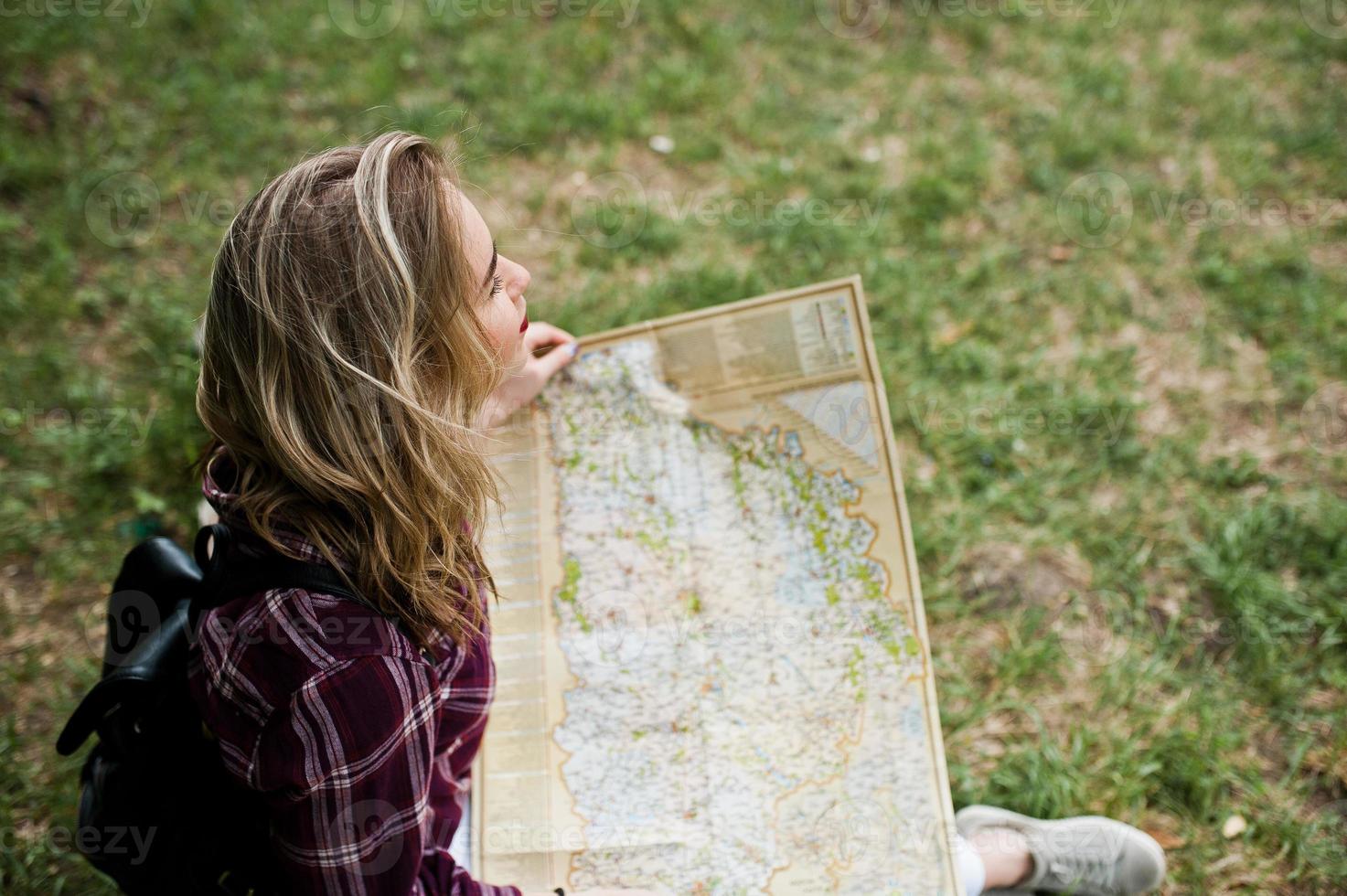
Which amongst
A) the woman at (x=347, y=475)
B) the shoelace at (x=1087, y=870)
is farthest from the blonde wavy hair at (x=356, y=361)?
the shoelace at (x=1087, y=870)

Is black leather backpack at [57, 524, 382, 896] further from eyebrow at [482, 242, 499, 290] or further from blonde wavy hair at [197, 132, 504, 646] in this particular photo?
eyebrow at [482, 242, 499, 290]

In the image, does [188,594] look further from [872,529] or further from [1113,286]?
[1113,286]

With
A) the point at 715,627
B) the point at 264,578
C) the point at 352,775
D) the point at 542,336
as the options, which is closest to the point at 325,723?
the point at 352,775

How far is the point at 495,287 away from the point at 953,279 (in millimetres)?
1820

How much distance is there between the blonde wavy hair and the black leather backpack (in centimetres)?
8

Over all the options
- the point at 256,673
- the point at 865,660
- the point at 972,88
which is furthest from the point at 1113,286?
the point at 256,673

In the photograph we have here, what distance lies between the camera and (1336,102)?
3.19m

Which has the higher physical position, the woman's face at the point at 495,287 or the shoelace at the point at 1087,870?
the woman's face at the point at 495,287

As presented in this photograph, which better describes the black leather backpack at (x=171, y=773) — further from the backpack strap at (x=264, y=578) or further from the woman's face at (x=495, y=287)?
the woman's face at (x=495, y=287)

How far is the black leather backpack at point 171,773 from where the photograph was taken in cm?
130

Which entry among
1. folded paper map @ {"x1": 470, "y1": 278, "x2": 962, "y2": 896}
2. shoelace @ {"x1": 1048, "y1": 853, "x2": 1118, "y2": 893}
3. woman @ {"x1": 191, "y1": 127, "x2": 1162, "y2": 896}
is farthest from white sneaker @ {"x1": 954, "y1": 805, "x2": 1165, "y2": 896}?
woman @ {"x1": 191, "y1": 127, "x2": 1162, "y2": 896}

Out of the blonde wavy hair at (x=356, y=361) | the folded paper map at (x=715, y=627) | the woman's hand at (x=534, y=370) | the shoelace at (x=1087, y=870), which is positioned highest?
the blonde wavy hair at (x=356, y=361)

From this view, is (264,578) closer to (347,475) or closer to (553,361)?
(347,475)

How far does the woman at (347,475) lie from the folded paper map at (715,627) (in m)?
0.46
